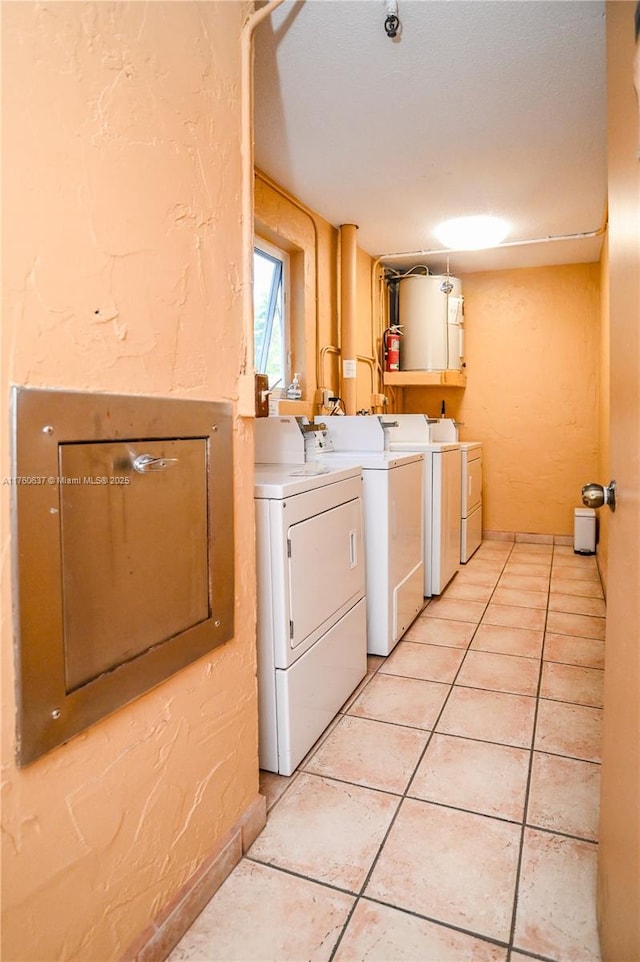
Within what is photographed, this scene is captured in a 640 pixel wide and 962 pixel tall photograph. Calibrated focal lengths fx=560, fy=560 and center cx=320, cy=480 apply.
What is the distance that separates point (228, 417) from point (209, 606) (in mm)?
428

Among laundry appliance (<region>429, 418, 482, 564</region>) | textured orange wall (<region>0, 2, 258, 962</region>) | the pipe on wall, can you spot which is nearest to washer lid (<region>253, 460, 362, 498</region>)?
textured orange wall (<region>0, 2, 258, 962</region>)

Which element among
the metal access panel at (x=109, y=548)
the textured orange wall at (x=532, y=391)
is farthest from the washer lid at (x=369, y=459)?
the textured orange wall at (x=532, y=391)

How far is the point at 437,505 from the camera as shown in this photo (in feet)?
11.0

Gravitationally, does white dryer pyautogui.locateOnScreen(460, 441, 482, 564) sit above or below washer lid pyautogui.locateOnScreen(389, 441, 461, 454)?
below

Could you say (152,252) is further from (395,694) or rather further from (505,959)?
(395,694)

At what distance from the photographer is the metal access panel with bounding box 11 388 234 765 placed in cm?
81

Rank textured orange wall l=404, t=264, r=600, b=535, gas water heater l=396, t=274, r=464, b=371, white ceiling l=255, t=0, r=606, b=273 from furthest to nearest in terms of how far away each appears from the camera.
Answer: textured orange wall l=404, t=264, r=600, b=535 < gas water heater l=396, t=274, r=464, b=371 < white ceiling l=255, t=0, r=606, b=273

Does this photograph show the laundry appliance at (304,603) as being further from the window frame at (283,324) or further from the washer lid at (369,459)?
the window frame at (283,324)

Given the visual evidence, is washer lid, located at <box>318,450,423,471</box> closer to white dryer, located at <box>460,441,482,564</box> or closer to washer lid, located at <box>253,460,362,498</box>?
washer lid, located at <box>253,460,362,498</box>

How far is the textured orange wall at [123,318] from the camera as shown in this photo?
80cm

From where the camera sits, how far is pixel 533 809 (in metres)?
1.56

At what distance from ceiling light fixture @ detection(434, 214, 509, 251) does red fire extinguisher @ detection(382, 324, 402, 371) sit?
785mm

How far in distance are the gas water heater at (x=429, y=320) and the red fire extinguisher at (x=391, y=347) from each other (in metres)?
0.06

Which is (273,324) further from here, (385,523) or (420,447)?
(385,523)
